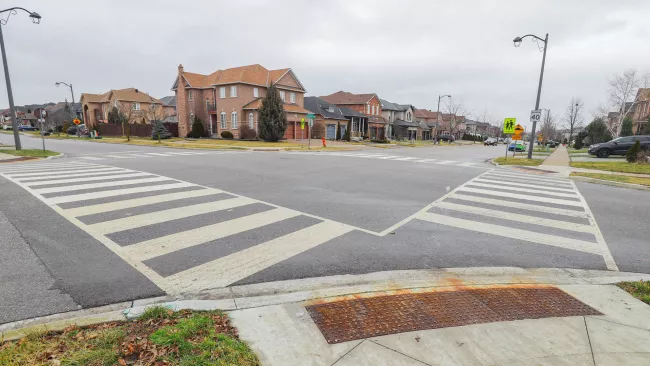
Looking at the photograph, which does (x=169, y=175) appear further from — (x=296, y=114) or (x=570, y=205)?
(x=296, y=114)

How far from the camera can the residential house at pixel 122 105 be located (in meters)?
58.6

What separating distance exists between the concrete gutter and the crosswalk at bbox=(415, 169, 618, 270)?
1203mm

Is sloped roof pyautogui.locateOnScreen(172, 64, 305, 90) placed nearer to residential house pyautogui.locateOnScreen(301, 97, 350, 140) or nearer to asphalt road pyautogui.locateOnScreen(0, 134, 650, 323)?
residential house pyautogui.locateOnScreen(301, 97, 350, 140)

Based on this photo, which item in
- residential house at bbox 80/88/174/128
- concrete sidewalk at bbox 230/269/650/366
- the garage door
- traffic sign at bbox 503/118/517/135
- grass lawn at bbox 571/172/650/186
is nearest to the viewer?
concrete sidewalk at bbox 230/269/650/366

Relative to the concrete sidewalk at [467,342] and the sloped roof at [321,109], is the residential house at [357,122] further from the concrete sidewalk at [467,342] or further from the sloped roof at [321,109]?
the concrete sidewalk at [467,342]

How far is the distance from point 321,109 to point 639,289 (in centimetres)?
4695

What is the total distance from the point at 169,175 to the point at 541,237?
11230 mm

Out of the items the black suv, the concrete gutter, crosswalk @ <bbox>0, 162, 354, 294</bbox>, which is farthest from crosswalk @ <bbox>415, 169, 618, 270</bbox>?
the black suv

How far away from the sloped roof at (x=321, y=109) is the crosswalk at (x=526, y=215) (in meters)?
39.1

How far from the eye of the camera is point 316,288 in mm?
3830

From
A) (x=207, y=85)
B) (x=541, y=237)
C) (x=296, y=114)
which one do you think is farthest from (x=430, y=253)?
(x=207, y=85)

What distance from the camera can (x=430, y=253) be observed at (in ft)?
16.6

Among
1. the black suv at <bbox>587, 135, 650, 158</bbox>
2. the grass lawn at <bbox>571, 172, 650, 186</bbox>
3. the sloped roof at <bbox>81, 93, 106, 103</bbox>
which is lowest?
the grass lawn at <bbox>571, 172, 650, 186</bbox>

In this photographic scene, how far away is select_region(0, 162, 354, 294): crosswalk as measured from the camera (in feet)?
14.1
